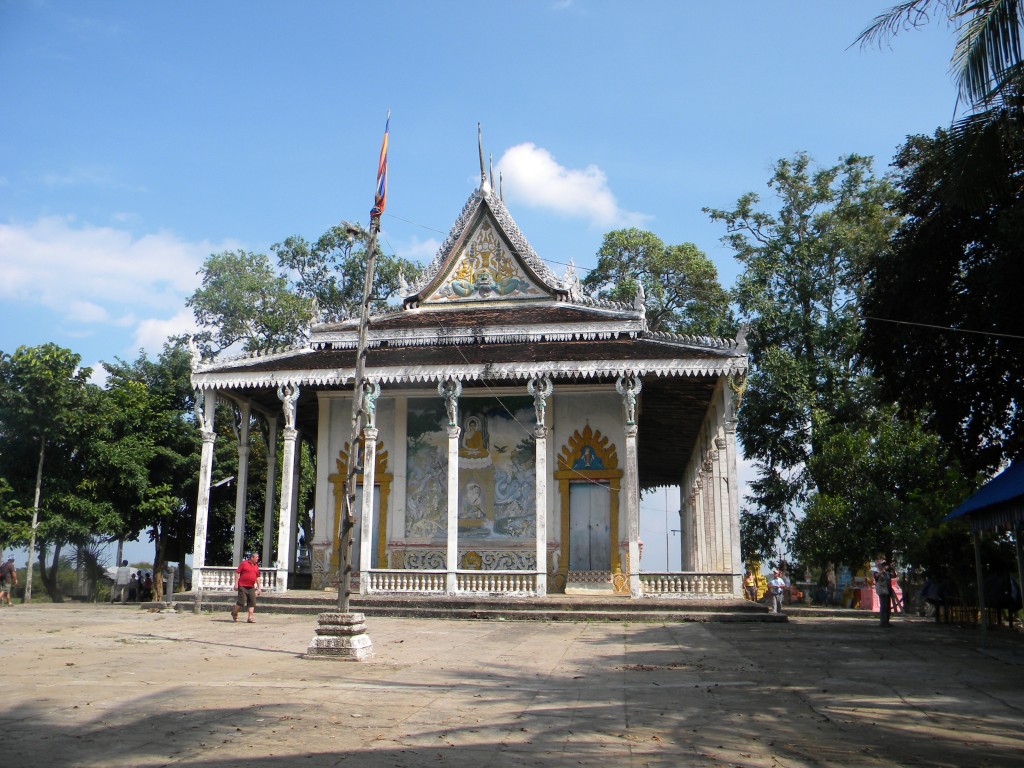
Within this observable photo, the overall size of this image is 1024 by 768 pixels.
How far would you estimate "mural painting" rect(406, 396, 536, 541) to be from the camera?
21.9 meters

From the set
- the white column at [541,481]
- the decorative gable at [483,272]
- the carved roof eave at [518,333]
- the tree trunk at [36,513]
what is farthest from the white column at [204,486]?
the white column at [541,481]

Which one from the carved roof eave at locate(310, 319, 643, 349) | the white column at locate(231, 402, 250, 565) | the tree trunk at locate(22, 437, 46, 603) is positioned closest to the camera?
the carved roof eave at locate(310, 319, 643, 349)

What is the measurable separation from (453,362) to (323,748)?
14.6m

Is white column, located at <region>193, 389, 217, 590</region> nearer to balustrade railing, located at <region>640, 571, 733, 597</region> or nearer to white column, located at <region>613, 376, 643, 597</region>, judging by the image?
white column, located at <region>613, 376, 643, 597</region>

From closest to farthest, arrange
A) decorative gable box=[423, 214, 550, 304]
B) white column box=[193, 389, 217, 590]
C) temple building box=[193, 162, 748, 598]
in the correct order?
temple building box=[193, 162, 748, 598] → white column box=[193, 389, 217, 590] → decorative gable box=[423, 214, 550, 304]

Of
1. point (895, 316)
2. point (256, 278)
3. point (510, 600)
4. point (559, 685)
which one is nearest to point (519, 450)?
point (510, 600)

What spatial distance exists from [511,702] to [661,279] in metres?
29.8

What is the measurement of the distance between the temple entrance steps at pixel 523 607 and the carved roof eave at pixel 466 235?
9275 millimetres

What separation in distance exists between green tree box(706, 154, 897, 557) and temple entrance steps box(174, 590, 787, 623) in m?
13.0

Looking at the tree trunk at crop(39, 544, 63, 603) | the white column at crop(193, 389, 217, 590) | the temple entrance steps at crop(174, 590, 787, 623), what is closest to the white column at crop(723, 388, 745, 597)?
the temple entrance steps at crop(174, 590, 787, 623)

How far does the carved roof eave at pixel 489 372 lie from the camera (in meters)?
18.8

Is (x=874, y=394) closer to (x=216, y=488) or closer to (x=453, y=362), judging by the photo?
(x=453, y=362)

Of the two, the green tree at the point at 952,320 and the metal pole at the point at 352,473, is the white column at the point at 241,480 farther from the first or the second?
the green tree at the point at 952,320

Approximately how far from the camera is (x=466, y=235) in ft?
81.4
